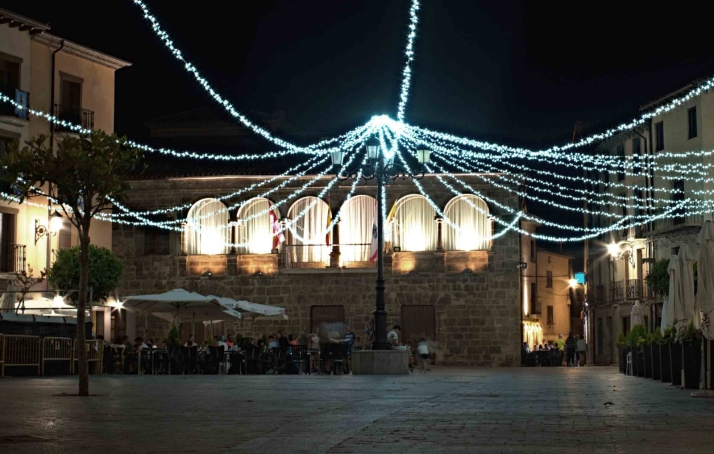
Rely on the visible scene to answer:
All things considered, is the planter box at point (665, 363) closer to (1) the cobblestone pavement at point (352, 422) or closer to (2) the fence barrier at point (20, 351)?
(1) the cobblestone pavement at point (352, 422)

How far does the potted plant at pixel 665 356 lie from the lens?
20134 millimetres

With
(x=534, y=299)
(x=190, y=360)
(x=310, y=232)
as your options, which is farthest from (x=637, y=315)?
(x=534, y=299)

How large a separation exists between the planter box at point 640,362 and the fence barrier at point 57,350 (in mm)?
12662

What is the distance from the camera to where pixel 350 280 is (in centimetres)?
4050

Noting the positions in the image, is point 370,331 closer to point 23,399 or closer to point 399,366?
point 399,366

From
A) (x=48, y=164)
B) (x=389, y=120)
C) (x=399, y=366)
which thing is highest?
(x=389, y=120)

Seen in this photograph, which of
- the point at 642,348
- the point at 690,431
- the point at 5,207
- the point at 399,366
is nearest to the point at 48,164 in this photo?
the point at 690,431

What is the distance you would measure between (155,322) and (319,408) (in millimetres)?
29648

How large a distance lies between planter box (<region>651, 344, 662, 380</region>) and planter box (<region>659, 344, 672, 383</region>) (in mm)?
434

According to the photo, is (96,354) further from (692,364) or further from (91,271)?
(692,364)

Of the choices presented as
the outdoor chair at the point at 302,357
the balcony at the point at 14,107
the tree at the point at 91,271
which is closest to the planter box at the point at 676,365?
the outdoor chair at the point at 302,357

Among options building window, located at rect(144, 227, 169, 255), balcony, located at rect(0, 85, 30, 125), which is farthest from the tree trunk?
building window, located at rect(144, 227, 169, 255)

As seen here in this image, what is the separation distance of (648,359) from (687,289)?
18.7ft

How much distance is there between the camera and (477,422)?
10.5 m
